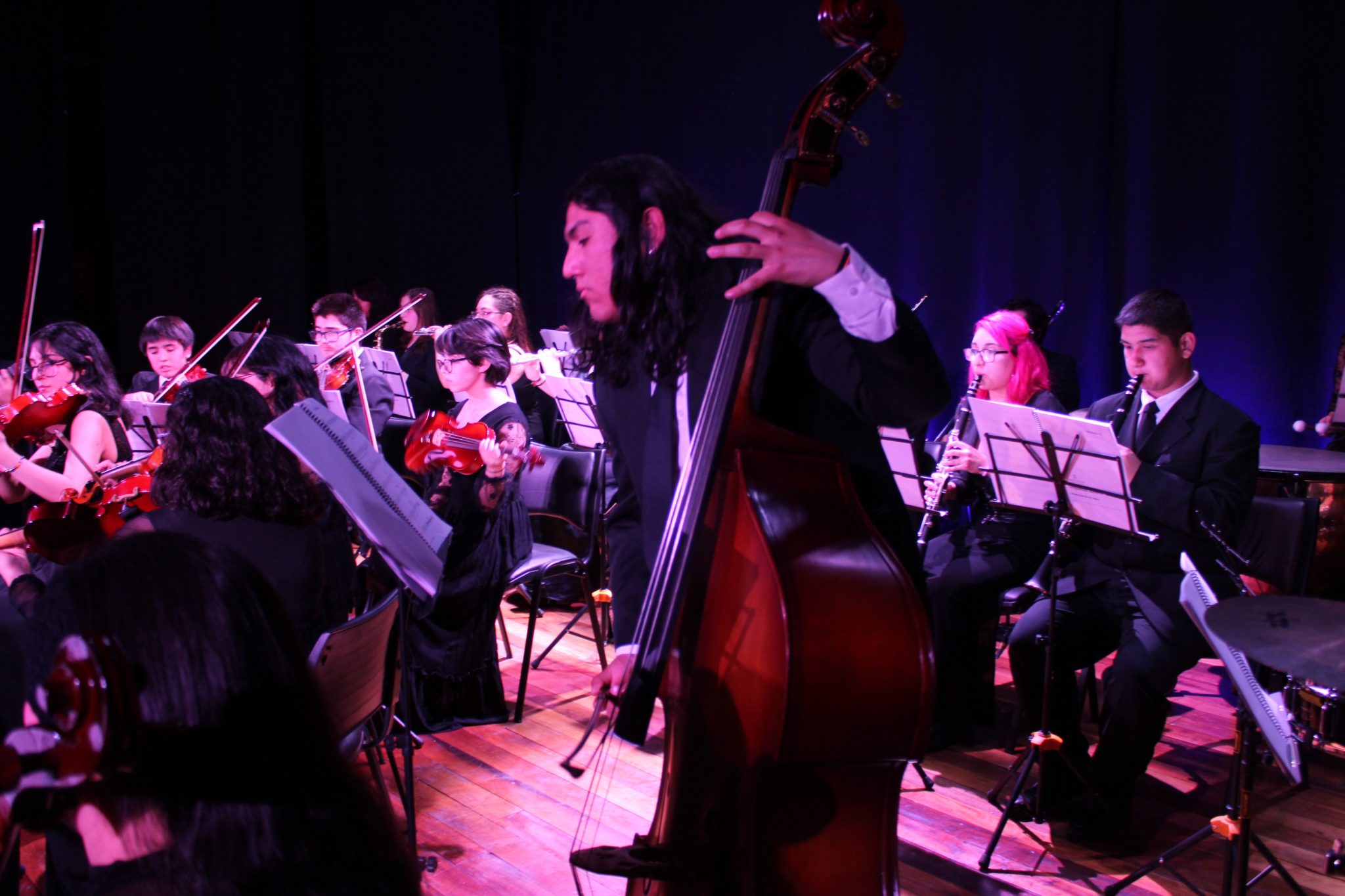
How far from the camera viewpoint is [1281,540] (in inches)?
111

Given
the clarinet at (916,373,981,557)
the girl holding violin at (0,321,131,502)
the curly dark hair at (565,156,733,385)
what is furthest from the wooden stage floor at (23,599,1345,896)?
the curly dark hair at (565,156,733,385)

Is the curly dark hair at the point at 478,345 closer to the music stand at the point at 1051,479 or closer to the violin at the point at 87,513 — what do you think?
the violin at the point at 87,513

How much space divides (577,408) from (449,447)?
1.07m

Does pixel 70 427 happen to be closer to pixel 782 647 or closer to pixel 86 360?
pixel 86 360

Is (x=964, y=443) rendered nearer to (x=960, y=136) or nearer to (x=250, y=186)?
(x=960, y=136)

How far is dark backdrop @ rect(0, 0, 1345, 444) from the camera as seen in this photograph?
4.68m

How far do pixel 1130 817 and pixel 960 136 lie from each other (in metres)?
3.93

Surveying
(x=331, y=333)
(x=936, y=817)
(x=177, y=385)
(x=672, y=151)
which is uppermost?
(x=672, y=151)

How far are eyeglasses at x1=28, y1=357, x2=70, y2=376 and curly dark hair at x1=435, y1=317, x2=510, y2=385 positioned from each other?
4.38ft

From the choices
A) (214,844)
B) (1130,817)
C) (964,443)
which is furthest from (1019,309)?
(214,844)

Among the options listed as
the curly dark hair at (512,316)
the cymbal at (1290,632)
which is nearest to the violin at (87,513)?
the curly dark hair at (512,316)

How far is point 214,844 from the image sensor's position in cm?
78

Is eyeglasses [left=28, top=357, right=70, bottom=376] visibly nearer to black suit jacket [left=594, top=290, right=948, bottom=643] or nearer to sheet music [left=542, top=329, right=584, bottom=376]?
sheet music [left=542, top=329, right=584, bottom=376]

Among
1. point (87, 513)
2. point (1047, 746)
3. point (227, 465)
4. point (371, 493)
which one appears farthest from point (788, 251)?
point (87, 513)
